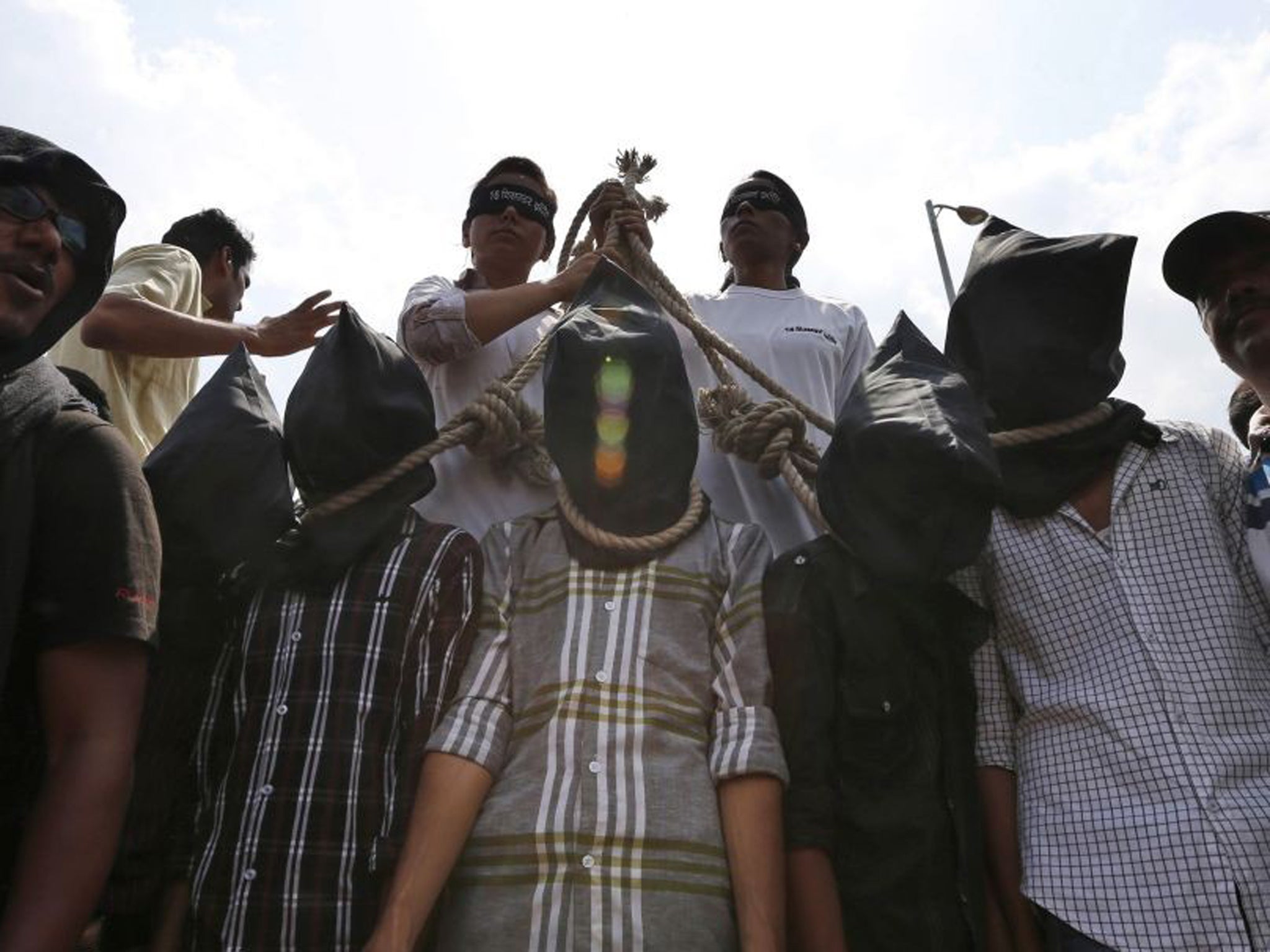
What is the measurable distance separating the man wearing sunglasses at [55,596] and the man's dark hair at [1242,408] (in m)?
3.14

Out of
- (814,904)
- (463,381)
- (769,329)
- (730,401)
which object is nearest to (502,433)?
(463,381)

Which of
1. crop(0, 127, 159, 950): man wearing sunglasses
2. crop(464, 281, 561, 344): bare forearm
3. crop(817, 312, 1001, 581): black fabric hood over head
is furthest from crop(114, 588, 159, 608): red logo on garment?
crop(464, 281, 561, 344): bare forearm

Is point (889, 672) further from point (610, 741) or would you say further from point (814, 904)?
point (610, 741)

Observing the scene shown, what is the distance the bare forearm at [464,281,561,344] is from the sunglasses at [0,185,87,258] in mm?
1307

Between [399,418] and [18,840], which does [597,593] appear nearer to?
[399,418]

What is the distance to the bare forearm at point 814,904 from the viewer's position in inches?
80.4

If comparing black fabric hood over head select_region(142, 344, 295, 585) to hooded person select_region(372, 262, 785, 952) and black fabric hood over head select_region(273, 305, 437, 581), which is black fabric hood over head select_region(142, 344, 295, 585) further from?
hooded person select_region(372, 262, 785, 952)

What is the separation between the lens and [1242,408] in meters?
3.18

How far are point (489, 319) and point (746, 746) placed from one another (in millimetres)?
1760

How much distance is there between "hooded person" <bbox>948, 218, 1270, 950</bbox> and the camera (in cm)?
203

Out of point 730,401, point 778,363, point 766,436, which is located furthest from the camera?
point 778,363

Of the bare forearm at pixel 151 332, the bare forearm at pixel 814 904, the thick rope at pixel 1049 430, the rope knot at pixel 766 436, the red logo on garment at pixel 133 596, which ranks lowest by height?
the bare forearm at pixel 814 904

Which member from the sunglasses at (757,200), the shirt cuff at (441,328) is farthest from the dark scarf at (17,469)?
the sunglasses at (757,200)

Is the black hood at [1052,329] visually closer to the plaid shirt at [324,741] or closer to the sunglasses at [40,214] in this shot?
the plaid shirt at [324,741]
